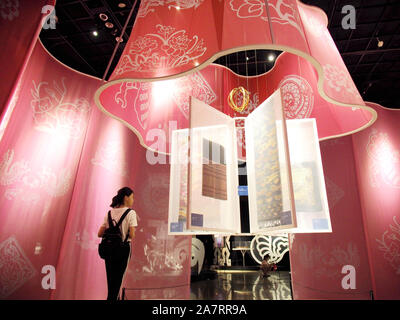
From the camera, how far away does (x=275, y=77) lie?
2.20 meters

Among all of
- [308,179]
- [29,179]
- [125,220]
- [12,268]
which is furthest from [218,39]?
[12,268]

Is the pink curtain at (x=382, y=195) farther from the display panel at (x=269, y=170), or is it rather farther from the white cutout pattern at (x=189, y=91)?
the white cutout pattern at (x=189, y=91)

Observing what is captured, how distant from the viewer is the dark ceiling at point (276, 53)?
148 inches

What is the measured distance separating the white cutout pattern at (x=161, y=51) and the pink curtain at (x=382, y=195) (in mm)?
3553

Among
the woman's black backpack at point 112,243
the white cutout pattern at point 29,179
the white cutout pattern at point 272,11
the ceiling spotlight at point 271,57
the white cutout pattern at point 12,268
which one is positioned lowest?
the white cutout pattern at point 12,268

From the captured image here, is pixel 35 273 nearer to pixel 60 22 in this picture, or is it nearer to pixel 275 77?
pixel 275 77

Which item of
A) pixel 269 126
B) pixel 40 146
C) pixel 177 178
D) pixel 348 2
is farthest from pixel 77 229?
pixel 348 2

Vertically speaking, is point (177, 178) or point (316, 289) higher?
point (177, 178)

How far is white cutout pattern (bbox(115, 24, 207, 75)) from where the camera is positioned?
3.44ft

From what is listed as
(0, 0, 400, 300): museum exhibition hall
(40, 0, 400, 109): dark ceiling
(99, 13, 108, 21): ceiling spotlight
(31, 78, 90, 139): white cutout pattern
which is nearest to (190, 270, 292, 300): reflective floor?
(0, 0, 400, 300): museum exhibition hall

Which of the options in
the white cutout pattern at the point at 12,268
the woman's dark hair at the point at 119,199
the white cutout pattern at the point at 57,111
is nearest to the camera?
the woman's dark hair at the point at 119,199

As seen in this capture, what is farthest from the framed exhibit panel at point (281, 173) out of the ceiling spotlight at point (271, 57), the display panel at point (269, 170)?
the ceiling spotlight at point (271, 57)

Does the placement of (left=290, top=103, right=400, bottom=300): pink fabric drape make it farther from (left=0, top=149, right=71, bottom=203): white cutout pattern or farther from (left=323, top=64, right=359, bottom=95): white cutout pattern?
(left=0, top=149, right=71, bottom=203): white cutout pattern
